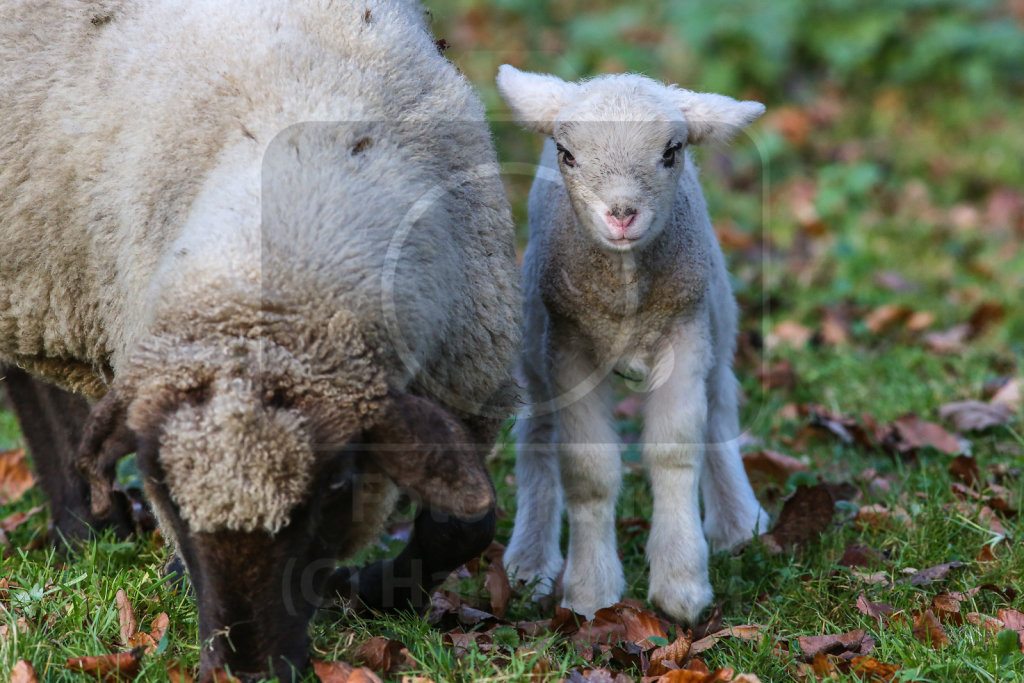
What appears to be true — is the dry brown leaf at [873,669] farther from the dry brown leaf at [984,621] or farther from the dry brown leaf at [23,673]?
the dry brown leaf at [23,673]

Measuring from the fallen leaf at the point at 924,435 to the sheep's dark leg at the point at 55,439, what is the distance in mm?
3464

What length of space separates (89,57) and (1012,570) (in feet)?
12.2

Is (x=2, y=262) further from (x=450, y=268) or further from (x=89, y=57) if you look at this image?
(x=450, y=268)

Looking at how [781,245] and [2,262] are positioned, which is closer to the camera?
[2,262]

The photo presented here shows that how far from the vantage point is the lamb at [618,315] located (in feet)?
12.9

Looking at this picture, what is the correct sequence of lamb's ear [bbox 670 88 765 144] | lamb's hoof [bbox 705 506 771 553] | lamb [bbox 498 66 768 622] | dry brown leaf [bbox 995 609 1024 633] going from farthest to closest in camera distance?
lamb's hoof [bbox 705 506 771 553] → lamb's ear [bbox 670 88 765 144] → lamb [bbox 498 66 768 622] → dry brown leaf [bbox 995 609 1024 633]

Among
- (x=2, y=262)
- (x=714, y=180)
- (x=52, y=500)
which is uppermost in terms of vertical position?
(x=2, y=262)

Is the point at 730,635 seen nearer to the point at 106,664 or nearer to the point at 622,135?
the point at 622,135

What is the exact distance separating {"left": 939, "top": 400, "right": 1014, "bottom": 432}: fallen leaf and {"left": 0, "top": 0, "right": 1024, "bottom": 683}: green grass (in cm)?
5

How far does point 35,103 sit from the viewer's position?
4.16 meters

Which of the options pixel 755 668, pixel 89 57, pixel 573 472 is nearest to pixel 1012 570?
pixel 755 668

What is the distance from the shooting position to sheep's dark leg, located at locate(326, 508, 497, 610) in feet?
13.1

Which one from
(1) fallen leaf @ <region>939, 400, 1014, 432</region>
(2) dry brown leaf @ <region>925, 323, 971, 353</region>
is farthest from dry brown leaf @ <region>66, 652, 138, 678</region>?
(2) dry brown leaf @ <region>925, 323, 971, 353</region>

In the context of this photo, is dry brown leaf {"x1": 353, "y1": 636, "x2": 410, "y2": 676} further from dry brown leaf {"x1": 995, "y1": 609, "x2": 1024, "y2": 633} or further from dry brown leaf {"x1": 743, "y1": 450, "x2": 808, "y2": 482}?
dry brown leaf {"x1": 743, "y1": 450, "x2": 808, "y2": 482}
